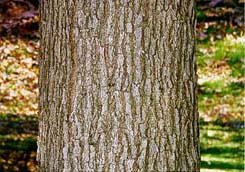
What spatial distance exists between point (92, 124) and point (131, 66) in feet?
0.93

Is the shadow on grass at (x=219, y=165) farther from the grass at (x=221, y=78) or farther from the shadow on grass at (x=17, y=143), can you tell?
the shadow on grass at (x=17, y=143)

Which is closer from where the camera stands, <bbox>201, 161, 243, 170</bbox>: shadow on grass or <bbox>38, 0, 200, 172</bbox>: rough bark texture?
<bbox>38, 0, 200, 172</bbox>: rough bark texture

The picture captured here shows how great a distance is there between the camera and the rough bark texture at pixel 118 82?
94.8 inches

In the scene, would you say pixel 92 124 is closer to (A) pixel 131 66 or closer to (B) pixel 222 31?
(A) pixel 131 66

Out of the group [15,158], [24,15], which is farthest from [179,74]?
[15,158]

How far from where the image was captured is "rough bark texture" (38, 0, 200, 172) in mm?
2408

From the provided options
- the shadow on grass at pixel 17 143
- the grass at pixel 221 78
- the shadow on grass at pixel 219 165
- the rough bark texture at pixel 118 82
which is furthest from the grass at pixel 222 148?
the rough bark texture at pixel 118 82

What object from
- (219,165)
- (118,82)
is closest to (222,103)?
(219,165)

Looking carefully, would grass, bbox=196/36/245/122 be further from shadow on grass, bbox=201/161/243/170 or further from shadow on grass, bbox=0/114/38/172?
shadow on grass, bbox=0/114/38/172

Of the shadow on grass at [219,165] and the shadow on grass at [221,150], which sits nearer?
the shadow on grass at [219,165]

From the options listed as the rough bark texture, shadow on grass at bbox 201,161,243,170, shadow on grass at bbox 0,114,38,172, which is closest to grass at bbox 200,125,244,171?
shadow on grass at bbox 201,161,243,170

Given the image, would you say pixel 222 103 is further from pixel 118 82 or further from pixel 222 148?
pixel 118 82

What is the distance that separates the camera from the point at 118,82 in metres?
2.42

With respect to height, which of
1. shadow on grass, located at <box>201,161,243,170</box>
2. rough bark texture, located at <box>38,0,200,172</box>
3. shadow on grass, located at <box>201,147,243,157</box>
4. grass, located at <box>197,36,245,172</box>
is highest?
rough bark texture, located at <box>38,0,200,172</box>
